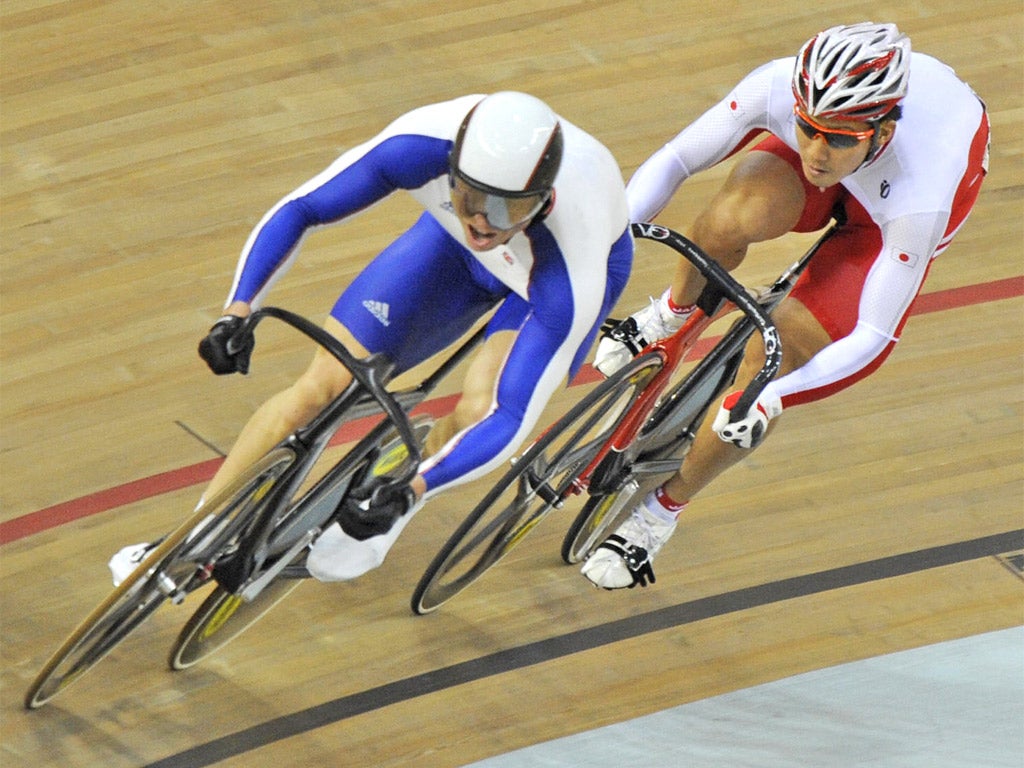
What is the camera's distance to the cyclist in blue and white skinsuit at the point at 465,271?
9.48ft

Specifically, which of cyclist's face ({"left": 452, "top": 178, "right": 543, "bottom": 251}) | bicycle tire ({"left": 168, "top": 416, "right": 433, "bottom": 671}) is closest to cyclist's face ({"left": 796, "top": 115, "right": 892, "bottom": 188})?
cyclist's face ({"left": 452, "top": 178, "right": 543, "bottom": 251})

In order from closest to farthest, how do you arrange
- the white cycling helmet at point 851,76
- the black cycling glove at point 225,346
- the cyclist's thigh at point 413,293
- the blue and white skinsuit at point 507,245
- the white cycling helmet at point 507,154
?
the white cycling helmet at point 507,154, the black cycling glove at point 225,346, the blue and white skinsuit at point 507,245, the white cycling helmet at point 851,76, the cyclist's thigh at point 413,293

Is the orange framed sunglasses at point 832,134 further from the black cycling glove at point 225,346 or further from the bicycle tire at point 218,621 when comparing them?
the bicycle tire at point 218,621

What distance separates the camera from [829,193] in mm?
3654

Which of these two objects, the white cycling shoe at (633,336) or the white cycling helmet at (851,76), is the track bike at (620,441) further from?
the white cycling helmet at (851,76)

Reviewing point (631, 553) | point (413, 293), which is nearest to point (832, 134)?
point (413, 293)

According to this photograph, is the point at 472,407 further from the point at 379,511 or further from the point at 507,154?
the point at 507,154

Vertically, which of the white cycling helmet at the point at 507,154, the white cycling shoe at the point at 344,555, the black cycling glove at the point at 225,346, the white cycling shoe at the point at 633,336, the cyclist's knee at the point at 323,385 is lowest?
the white cycling shoe at the point at 633,336

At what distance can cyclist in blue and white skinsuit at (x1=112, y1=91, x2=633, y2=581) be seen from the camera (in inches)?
114

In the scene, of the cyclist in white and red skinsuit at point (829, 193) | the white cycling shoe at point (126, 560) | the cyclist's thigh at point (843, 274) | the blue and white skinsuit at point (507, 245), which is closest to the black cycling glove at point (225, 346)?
the blue and white skinsuit at point (507, 245)

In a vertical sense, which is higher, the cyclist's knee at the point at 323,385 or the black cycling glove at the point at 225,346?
the black cycling glove at the point at 225,346

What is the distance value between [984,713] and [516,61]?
2.87 meters

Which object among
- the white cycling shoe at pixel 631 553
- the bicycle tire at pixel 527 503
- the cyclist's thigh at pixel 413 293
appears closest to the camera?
the cyclist's thigh at pixel 413 293

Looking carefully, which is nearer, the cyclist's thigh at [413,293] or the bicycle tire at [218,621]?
the cyclist's thigh at [413,293]
